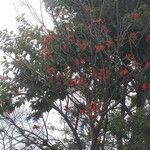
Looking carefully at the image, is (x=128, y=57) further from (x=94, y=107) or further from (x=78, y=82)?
(x=94, y=107)

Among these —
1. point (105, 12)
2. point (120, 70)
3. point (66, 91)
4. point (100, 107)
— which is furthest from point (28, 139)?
point (105, 12)

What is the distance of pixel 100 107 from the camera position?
27.6ft

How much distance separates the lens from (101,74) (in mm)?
8172

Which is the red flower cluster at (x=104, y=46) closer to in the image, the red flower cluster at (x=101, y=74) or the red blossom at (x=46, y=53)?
the red flower cluster at (x=101, y=74)

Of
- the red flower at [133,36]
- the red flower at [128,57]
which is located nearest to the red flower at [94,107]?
the red flower at [128,57]

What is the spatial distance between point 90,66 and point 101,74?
2.52 ft

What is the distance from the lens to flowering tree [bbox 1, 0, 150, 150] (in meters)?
8.33

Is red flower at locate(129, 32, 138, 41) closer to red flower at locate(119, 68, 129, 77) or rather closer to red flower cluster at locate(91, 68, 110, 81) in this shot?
red flower at locate(119, 68, 129, 77)

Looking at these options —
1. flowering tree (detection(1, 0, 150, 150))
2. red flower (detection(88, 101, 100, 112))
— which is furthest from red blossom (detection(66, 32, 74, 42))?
red flower (detection(88, 101, 100, 112))

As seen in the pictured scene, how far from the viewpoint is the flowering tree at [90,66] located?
8.33 m

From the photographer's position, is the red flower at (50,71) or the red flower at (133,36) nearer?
the red flower at (133,36)

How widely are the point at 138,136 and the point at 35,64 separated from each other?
2907 mm

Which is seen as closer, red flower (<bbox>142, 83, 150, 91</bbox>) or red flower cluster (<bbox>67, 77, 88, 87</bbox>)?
red flower cluster (<bbox>67, 77, 88, 87</bbox>)

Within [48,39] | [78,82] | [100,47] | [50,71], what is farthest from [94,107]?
[48,39]
